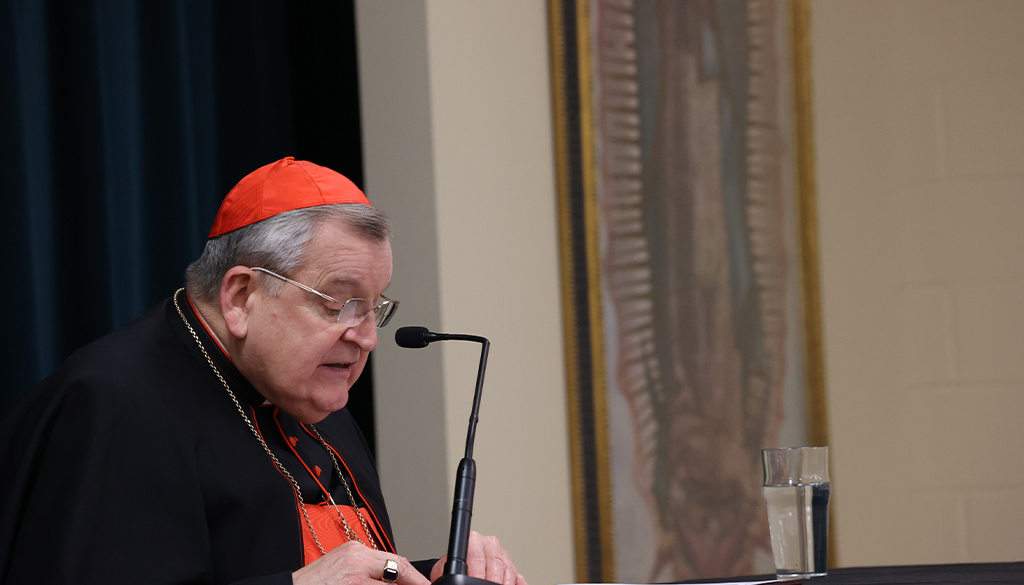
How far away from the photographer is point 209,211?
8.57 feet

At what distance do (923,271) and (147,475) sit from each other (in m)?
2.42

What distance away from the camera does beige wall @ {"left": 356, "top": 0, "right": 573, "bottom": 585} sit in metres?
2.56

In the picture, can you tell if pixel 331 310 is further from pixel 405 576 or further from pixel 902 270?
pixel 902 270

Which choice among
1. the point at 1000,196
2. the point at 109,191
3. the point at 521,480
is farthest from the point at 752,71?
the point at 109,191

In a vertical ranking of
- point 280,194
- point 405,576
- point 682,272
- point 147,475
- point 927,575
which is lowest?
point 927,575

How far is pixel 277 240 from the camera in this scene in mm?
1599

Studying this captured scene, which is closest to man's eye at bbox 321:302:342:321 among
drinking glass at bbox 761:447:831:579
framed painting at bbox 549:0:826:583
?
drinking glass at bbox 761:447:831:579

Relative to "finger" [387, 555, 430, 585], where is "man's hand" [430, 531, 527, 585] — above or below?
below

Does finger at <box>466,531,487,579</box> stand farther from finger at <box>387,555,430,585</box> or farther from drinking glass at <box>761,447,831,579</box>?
drinking glass at <box>761,447,831,579</box>

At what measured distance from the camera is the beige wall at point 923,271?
120 inches

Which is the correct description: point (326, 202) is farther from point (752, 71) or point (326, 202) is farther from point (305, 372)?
point (752, 71)

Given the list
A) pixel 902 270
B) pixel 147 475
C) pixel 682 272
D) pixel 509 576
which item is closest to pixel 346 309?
pixel 147 475

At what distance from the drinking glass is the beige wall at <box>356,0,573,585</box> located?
42.4 inches

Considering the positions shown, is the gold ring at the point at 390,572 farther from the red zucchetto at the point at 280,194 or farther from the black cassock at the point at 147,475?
the red zucchetto at the point at 280,194
